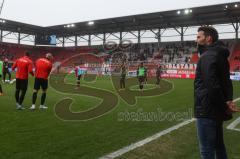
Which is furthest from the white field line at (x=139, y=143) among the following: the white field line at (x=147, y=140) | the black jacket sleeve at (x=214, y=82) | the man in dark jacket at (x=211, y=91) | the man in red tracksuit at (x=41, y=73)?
the man in red tracksuit at (x=41, y=73)

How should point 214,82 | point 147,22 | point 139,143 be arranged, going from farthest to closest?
1. point 147,22
2. point 139,143
3. point 214,82

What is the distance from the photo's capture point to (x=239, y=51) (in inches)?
1903

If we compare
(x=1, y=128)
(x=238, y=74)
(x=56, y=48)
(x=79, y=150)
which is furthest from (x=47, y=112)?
(x=56, y=48)

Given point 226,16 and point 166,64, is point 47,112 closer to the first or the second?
point 166,64

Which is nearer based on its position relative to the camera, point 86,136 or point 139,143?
point 139,143

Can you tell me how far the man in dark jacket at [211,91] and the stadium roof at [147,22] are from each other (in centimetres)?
4204

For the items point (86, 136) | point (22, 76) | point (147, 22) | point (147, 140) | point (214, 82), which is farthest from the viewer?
point (147, 22)

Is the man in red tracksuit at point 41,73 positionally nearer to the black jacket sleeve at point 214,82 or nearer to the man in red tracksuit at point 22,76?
the man in red tracksuit at point 22,76

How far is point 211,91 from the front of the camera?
4125 millimetres

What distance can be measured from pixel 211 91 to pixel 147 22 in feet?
168

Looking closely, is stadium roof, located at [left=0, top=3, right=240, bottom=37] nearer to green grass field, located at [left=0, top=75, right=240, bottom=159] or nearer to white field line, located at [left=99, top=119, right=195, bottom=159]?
green grass field, located at [left=0, top=75, right=240, bottom=159]

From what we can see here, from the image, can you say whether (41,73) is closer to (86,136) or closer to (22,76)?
(22,76)

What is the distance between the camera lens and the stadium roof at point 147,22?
46125 millimetres

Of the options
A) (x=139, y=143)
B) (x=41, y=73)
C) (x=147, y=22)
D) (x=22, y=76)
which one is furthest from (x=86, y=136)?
(x=147, y=22)
